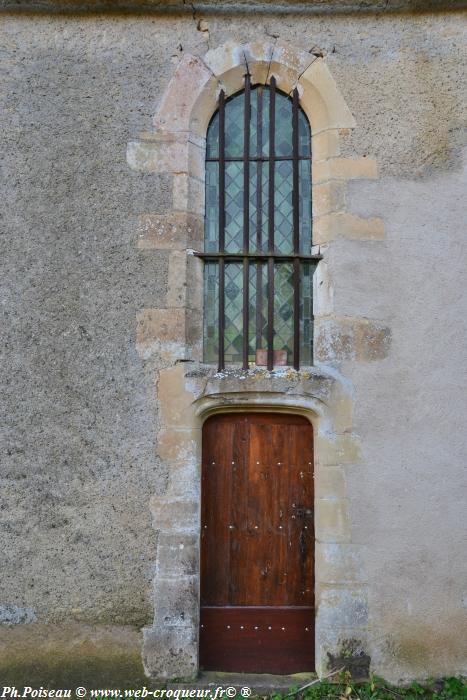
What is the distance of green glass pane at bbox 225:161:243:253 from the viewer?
4008 mm

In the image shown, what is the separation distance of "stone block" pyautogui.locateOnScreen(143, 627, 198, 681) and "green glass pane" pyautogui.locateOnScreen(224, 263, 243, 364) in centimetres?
171

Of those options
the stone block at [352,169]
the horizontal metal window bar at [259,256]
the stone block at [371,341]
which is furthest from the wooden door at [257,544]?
the stone block at [352,169]

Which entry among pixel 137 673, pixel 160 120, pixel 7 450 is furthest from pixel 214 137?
pixel 137 673

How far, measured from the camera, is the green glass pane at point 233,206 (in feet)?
13.1

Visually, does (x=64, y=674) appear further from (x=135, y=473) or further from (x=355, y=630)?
(x=355, y=630)

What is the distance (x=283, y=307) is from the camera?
3.96 metres

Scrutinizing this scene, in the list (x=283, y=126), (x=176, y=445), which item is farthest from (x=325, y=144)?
(x=176, y=445)

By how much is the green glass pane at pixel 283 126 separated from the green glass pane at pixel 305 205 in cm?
15

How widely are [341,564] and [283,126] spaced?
2938mm

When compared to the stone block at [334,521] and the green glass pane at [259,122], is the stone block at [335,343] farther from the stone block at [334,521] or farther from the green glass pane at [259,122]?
the green glass pane at [259,122]

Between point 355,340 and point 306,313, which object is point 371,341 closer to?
point 355,340

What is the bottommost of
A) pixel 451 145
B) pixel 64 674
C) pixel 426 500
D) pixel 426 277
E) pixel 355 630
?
pixel 64 674

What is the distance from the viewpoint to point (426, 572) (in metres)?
3.57

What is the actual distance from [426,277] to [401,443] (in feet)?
3.55
